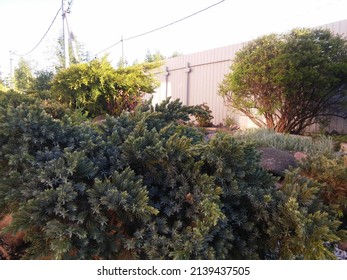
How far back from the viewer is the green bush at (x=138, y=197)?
1590 mm

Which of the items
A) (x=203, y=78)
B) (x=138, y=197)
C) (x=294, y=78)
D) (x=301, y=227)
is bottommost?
(x=301, y=227)

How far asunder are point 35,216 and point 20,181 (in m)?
0.36

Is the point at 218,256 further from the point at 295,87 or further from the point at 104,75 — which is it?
the point at 295,87

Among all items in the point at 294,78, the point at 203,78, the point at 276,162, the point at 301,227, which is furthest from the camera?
the point at 203,78

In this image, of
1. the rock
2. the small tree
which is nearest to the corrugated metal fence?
the small tree

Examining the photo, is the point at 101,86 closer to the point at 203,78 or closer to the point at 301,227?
the point at 301,227

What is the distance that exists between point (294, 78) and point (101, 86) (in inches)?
154

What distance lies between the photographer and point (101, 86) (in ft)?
19.1

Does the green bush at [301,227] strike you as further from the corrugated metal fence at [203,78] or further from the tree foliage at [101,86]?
the corrugated metal fence at [203,78]

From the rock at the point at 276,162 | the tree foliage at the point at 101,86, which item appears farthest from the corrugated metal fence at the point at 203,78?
the rock at the point at 276,162

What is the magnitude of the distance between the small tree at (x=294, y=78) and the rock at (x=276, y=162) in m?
3.18

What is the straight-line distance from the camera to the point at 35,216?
5.10 ft

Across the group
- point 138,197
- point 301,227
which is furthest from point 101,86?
point 301,227
